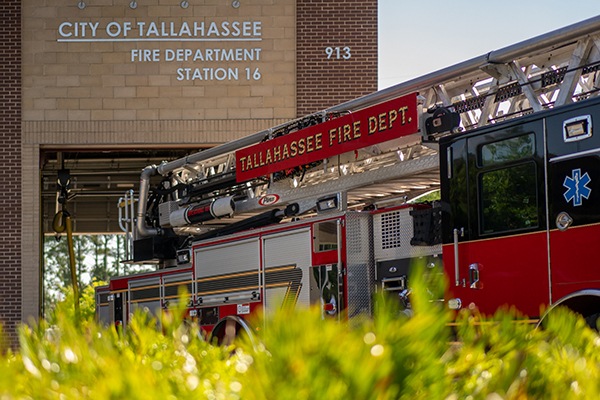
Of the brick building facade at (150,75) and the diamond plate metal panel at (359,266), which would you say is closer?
the diamond plate metal panel at (359,266)

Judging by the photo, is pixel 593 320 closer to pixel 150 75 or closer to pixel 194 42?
pixel 194 42

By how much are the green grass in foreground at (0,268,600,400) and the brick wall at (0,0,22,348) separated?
14124 millimetres

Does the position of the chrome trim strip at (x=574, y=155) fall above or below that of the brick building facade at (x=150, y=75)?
below

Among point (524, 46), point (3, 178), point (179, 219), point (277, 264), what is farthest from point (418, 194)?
point (3, 178)

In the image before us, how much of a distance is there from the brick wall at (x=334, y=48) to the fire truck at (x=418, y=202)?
5.35 m

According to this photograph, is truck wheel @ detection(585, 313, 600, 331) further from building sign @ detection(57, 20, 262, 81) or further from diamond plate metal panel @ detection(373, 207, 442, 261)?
building sign @ detection(57, 20, 262, 81)

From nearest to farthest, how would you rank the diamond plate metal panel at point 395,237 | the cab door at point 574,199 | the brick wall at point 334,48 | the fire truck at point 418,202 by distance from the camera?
the cab door at point 574,199 → the fire truck at point 418,202 → the diamond plate metal panel at point 395,237 → the brick wall at point 334,48

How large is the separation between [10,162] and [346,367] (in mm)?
15659

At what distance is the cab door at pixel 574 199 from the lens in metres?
5.07

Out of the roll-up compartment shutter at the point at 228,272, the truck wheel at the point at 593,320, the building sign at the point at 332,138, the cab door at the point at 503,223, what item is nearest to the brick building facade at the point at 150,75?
the building sign at the point at 332,138

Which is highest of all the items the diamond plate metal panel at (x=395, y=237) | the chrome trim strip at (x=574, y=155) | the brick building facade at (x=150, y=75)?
the brick building facade at (x=150, y=75)

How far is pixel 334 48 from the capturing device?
16.0m

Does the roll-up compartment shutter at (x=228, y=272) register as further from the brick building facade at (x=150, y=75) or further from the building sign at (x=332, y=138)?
the brick building facade at (x=150, y=75)

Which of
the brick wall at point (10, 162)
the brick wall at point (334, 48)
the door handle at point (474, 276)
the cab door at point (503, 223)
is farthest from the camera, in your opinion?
the brick wall at point (334, 48)
